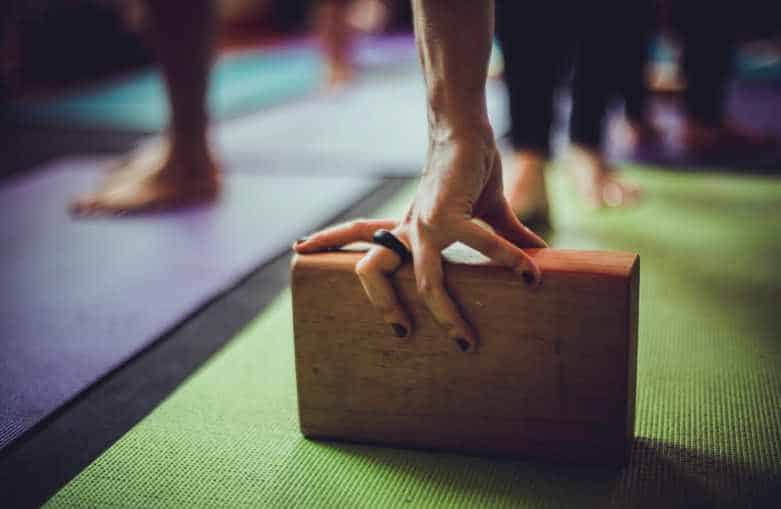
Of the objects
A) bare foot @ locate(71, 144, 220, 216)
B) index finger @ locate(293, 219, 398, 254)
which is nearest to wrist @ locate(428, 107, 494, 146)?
index finger @ locate(293, 219, 398, 254)

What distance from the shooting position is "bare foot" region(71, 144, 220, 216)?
1889 mm

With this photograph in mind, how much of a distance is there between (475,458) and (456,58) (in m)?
0.42

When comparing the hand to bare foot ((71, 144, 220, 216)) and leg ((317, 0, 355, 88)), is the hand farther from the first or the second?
leg ((317, 0, 355, 88))

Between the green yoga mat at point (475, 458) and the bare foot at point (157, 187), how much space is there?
28.3 inches

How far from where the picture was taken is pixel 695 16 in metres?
2.43

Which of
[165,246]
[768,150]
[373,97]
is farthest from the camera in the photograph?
[373,97]

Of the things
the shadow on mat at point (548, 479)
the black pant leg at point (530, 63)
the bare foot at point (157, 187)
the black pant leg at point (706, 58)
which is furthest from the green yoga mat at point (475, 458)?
the black pant leg at point (706, 58)

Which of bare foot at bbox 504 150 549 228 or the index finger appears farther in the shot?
bare foot at bbox 504 150 549 228

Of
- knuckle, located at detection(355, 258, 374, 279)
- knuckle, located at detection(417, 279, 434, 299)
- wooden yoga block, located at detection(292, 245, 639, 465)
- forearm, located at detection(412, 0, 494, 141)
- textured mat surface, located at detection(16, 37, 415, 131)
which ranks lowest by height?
textured mat surface, located at detection(16, 37, 415, 131)

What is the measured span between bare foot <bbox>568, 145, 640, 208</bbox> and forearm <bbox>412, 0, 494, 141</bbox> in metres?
1.00

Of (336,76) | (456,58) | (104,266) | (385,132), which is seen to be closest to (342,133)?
(385,132)

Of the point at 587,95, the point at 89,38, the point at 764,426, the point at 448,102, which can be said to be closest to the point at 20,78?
the point at 89,38

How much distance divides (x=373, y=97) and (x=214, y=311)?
7.67ft

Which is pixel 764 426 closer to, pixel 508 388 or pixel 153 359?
pixel 508 388
